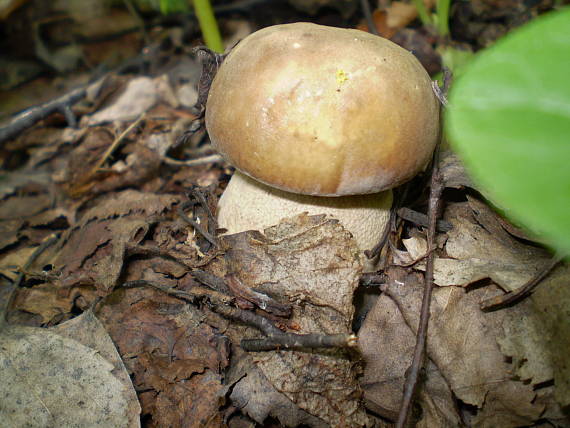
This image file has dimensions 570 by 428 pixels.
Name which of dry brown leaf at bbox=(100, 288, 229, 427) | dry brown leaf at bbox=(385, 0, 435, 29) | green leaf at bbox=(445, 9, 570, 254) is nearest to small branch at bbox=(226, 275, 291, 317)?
dry brown leaf at bbox=(100, 288, 229, 427)

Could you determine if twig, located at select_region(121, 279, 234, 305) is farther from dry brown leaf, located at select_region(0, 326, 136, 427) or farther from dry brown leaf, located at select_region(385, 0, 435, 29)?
dry brown leaf, located at select_region(385, 0, 435, 29)

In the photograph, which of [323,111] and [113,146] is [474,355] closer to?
[323,111]

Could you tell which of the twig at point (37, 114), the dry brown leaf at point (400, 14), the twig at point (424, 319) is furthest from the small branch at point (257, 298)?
the dry brown leaf at point (400, 14)

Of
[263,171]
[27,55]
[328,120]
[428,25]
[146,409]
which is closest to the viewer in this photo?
[328,120]

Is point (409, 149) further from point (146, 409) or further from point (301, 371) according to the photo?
point (146, 409)

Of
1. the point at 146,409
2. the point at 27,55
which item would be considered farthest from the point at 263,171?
the point at 27,55

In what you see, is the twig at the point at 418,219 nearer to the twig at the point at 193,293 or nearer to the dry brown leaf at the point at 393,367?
the dry brown leaf at the point at 393,367
